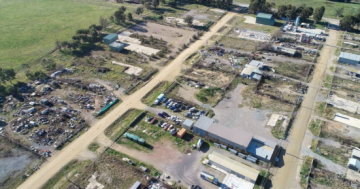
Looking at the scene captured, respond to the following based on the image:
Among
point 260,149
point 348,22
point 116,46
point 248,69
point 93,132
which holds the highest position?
point 348,22

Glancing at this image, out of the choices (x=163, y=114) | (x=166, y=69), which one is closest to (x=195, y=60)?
(x=166, y=69)

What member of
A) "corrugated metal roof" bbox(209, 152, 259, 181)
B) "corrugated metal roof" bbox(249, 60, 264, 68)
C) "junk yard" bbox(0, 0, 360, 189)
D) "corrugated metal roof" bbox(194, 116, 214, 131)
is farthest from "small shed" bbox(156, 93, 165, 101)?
"corrugated metal roof" bbox(249, 60, 264, 68)

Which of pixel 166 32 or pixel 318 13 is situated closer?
pixel 166 32

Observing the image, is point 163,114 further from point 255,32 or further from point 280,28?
point 280,28

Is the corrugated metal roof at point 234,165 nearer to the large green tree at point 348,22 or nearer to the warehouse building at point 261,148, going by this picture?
the warehouse building at point 261,148

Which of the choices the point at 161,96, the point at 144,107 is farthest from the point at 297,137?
the point at 144,107

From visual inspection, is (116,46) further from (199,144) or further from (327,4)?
(327,4)

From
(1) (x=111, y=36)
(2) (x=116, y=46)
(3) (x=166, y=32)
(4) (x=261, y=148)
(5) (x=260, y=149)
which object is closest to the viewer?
(5) (x=260, y=149)
